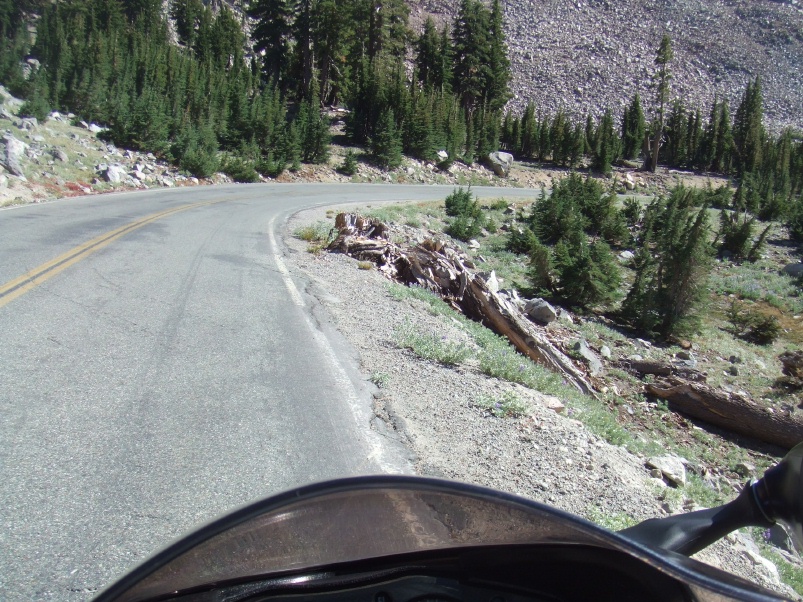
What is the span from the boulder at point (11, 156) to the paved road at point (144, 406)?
1088 cm

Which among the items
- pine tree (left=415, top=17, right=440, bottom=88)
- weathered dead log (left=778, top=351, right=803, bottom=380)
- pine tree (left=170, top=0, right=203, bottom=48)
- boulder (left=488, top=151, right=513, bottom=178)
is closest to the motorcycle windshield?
weathered dead log (left=778, top=351, right=803, bottom=380)

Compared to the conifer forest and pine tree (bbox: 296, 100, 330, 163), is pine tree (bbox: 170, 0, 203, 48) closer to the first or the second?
the conifer forest

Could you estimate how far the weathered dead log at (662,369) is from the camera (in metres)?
12.7

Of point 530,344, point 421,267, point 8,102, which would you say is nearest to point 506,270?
point 421,267

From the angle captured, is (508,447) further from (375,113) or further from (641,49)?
(641,49)

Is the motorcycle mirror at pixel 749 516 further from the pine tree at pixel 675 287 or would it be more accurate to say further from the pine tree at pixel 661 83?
the pine tree at pixel 661 83

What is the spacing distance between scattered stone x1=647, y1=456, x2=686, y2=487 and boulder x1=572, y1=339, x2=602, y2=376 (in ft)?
18.2

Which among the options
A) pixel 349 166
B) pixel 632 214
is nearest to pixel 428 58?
pixel 349 166

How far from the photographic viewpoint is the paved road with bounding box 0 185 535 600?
11.1 feet

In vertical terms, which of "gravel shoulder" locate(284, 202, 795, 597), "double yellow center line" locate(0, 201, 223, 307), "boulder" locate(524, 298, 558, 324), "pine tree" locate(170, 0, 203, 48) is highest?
"pine tree" locate(170, 0, 203, 48)

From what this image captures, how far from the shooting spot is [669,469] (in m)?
6.18

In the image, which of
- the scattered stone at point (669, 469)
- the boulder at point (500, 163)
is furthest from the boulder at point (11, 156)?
the boulder at point (500, 163)

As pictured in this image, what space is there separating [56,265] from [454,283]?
6.58 m

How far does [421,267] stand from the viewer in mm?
12453
